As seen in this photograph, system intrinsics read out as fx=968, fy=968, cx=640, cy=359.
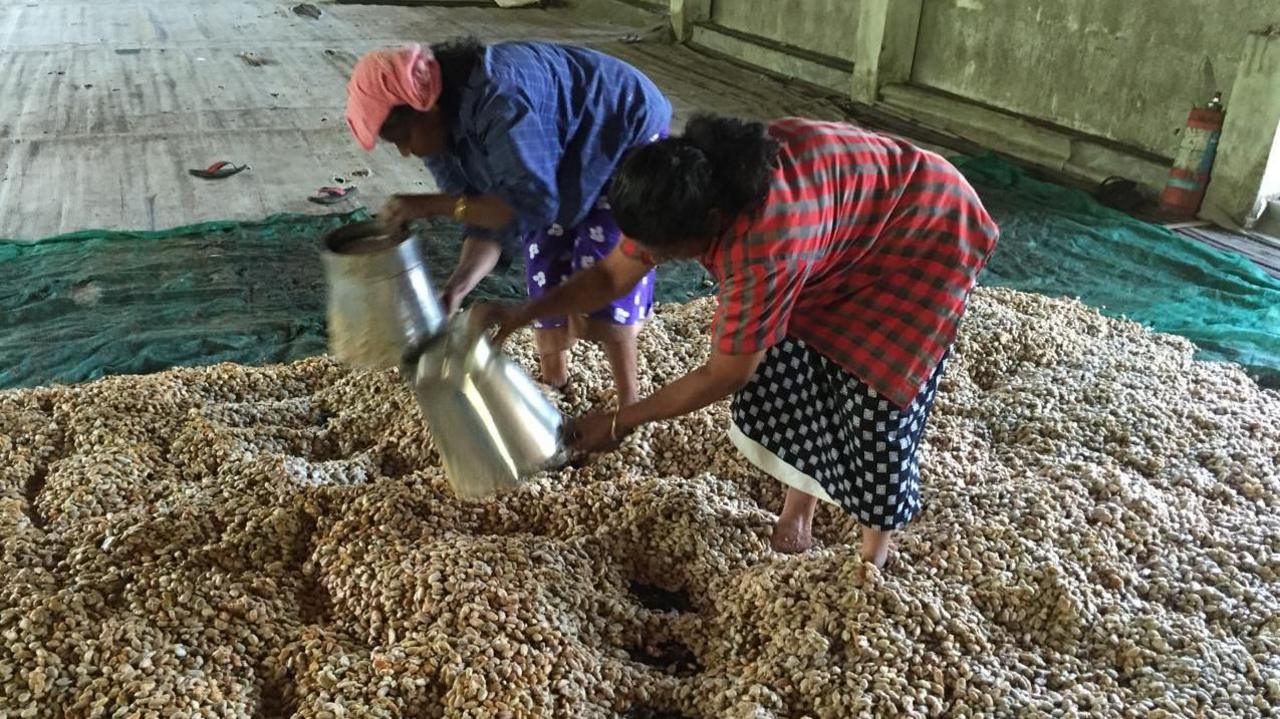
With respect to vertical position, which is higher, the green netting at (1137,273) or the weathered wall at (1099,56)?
the weathered wall at (1099,56)

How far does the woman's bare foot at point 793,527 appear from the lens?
201cm

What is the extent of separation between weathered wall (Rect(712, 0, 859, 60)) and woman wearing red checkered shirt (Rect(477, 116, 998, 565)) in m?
5.53

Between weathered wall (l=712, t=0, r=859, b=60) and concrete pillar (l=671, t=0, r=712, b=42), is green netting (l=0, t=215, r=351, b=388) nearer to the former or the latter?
weathered wall (l=712, t=0, r=859, b=60)

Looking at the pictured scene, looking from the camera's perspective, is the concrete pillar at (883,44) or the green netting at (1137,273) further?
the concrete pillar at (883,44)

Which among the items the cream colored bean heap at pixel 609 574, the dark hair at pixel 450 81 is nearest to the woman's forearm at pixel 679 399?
the cream colored bean heap at pixel 609 574

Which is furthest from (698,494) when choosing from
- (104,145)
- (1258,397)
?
(104,145)

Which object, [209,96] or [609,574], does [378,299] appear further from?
[209,96]

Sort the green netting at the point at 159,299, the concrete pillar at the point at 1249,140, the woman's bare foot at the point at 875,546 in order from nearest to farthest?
the woman's bare foot at the point at 875,546 < the green netting at the point at 159,299 < the concrete pillar at the point at 1249,140

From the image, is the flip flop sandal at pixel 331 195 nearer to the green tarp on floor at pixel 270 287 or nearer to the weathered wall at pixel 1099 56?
the green tarp on floor at pixel 270 287

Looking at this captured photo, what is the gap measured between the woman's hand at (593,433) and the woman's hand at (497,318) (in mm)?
205

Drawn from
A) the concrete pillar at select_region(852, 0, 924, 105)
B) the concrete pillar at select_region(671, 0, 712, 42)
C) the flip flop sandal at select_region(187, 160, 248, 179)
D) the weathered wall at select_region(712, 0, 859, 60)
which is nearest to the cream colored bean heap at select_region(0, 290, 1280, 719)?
the flip flop sandal at select_region(187, 160, 248, 179)

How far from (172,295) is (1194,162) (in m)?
4.25

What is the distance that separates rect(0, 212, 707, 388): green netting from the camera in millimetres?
2998

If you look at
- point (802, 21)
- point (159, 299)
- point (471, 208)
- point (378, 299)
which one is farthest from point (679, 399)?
point (802, 21)
